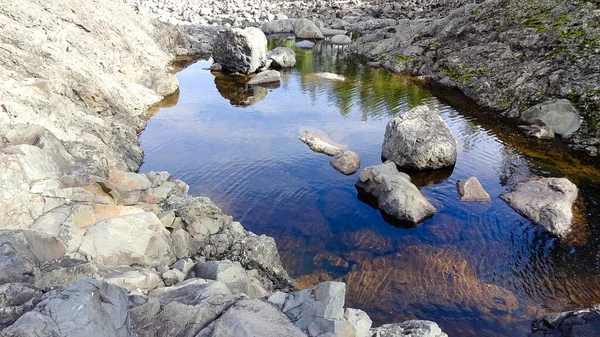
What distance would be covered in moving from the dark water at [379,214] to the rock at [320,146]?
578 mm

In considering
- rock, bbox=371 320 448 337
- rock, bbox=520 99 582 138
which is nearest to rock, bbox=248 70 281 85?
rock, bbox=520 99 582 138

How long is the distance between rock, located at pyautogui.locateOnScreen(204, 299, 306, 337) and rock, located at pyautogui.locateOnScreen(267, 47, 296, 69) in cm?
3966

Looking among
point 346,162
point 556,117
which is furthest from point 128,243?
point 556,117

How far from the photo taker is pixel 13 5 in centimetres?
2728

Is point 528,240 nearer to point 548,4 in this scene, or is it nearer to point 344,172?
point 344,172

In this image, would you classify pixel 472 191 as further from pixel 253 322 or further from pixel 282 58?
pixel 282 58

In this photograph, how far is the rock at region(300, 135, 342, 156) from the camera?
25278 millimetres

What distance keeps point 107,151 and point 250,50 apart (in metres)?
24.8

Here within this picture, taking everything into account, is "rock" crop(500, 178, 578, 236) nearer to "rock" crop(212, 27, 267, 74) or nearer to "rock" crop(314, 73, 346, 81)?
"rock" crop(314, 73, 346, 81)

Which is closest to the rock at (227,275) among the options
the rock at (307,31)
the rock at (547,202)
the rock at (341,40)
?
the rock at (547,202)

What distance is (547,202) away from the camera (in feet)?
62.9

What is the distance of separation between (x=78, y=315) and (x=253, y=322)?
3.45 metres

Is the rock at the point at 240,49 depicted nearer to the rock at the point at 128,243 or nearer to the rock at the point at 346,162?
the rock at the point at 346,162

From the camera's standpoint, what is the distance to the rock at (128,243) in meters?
13.0
